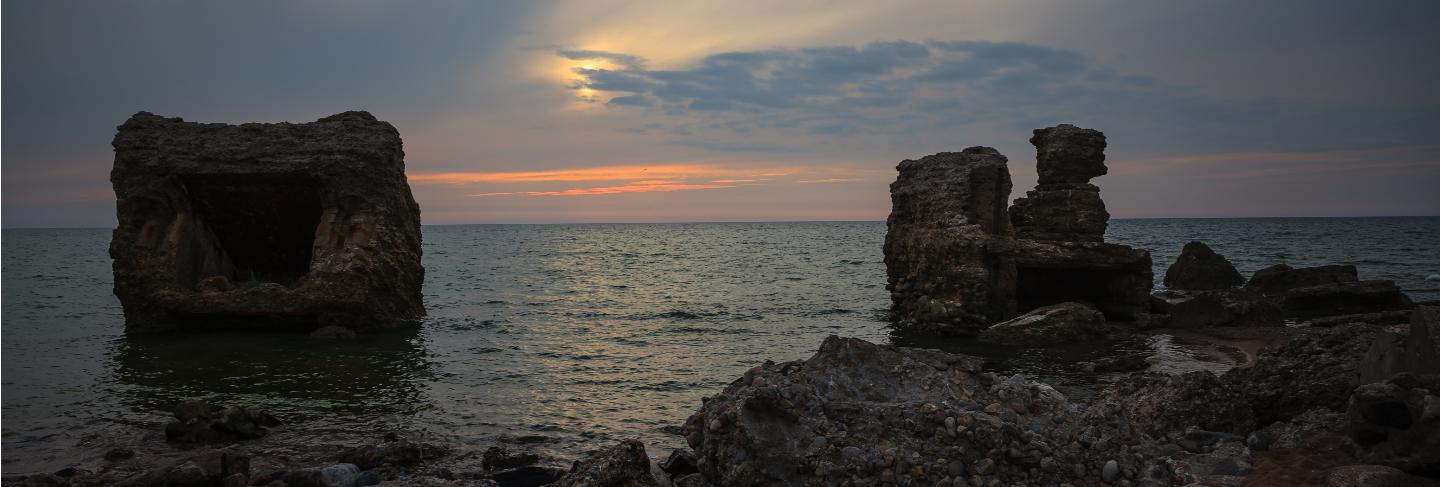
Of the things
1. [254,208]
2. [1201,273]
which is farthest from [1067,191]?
[254,208]

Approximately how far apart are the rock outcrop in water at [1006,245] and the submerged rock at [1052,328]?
109cm

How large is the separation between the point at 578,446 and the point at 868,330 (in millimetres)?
12406

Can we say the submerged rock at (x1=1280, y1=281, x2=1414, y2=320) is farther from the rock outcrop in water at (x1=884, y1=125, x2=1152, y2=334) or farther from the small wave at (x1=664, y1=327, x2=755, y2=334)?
the small wave at (x1=664, y1=327, x2=755, y2=334)

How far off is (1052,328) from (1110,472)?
12.2 metres

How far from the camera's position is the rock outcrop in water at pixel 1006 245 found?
19766 mm

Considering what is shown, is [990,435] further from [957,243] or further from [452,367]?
[957,243]

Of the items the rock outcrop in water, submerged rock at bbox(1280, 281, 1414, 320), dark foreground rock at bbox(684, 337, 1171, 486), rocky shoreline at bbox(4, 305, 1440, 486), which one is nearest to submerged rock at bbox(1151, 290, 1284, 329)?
the rock outcrop in water

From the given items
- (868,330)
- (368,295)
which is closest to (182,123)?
(368,295)

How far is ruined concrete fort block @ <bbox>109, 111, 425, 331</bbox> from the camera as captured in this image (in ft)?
63.4

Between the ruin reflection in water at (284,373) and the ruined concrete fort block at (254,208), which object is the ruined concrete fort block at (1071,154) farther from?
the ruined concrete fort block at (254,208)

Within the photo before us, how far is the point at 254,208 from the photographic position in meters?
21.3

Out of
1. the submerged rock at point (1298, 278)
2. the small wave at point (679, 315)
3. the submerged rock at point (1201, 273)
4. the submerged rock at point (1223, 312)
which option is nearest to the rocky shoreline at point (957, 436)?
the submerged rock at point (1223, 312)

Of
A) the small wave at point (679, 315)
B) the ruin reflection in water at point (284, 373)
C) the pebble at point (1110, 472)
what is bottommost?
the small wave at point (679, 315)

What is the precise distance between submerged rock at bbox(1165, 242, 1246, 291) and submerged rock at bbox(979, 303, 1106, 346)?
17.3m
